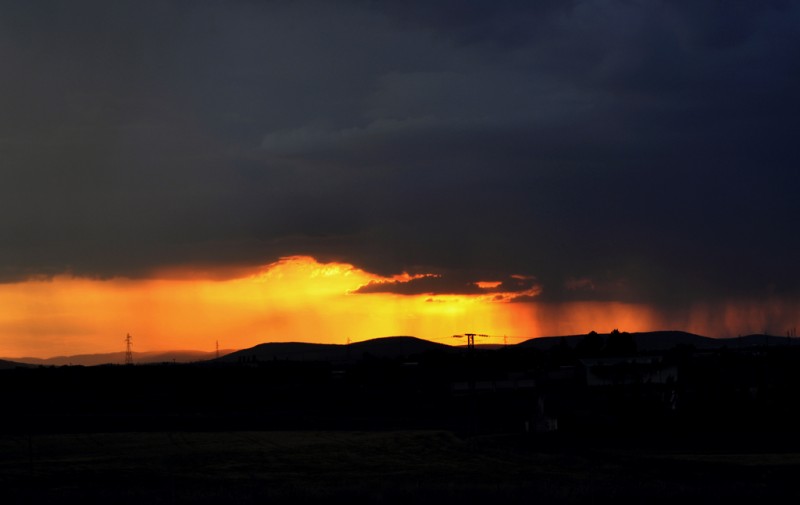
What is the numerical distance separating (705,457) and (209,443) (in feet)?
117

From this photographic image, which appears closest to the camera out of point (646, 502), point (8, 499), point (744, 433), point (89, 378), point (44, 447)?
point (646, 502)

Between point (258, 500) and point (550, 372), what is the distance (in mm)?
148632

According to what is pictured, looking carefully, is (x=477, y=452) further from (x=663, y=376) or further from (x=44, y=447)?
Result: (x=663, y=376)

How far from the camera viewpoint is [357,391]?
14775 cm

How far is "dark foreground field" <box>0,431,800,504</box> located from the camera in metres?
36.9

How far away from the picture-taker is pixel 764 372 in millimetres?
141000

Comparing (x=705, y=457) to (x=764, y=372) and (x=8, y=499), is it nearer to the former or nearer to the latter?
(x=8, y=499)

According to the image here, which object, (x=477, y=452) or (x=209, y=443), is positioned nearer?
(x=477, y=452)

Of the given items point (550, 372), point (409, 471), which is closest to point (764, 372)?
point (550, 372)

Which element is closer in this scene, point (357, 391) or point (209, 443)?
point (209, 443)

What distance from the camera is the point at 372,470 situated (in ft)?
194

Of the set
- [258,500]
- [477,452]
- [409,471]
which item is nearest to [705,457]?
[477,452]

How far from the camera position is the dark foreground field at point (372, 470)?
3691cm

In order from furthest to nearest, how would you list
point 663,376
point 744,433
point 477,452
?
point 663,376
point 744,433
point 477,452
